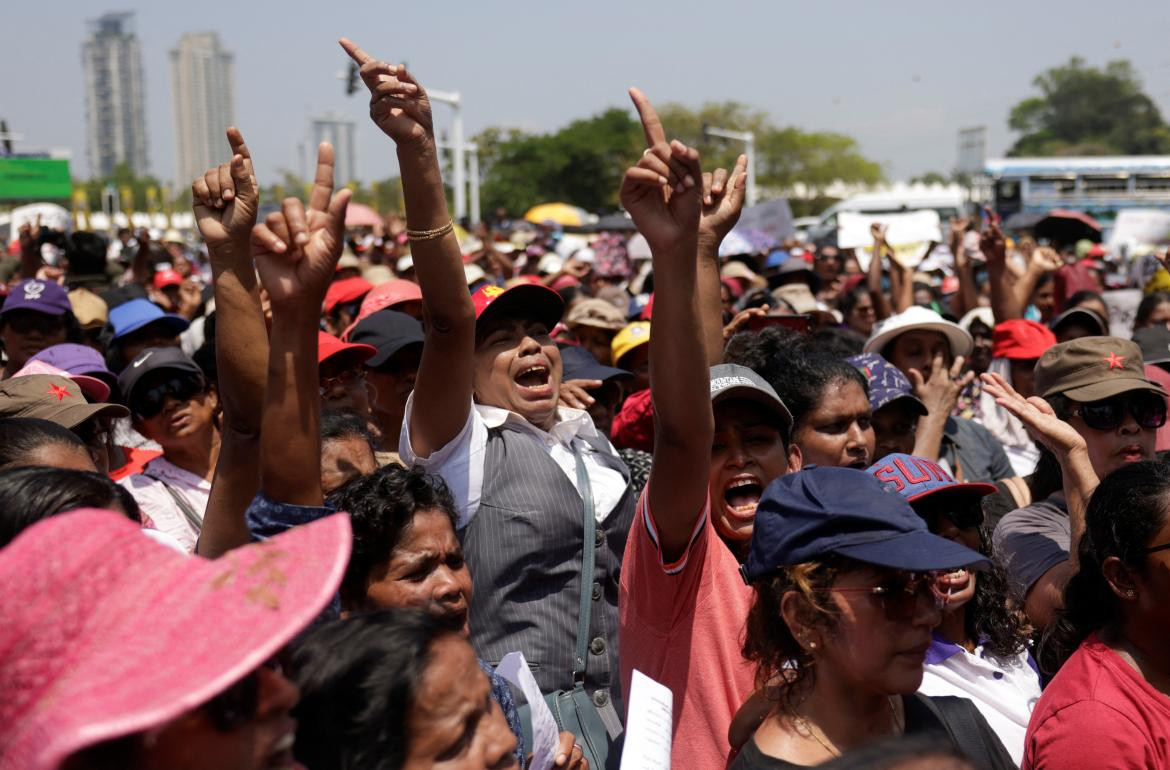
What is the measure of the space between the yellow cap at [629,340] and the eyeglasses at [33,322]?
2723 mm

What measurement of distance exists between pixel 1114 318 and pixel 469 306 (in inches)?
295

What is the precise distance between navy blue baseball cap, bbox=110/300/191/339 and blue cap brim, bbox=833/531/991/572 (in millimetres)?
4577

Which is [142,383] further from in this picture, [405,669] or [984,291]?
[984,291]

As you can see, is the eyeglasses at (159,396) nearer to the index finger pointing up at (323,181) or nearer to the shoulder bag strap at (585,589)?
the shoulder bag strap at (585,589)

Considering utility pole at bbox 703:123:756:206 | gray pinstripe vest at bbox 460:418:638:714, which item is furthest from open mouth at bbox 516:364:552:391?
utility pole at bbox 703:123:756:206

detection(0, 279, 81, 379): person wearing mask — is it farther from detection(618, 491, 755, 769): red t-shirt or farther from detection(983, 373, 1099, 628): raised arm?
detection(983, 373, 1099, 628): raised arm

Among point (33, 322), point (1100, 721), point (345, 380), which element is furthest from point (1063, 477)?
point (33, 322)

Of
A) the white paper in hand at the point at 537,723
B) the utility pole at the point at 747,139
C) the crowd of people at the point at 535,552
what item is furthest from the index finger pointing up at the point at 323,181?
the utility pole at the point at 747,139

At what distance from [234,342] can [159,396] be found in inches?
77.3

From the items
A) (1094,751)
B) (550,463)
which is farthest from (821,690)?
(550,463)

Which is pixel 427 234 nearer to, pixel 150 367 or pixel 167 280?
pixel 150 367

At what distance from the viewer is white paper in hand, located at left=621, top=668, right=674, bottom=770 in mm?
1931

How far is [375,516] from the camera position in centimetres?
252

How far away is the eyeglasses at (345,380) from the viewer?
4289mm
